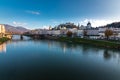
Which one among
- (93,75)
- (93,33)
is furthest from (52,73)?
(93,33)

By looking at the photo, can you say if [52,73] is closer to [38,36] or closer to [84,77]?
[84,77]

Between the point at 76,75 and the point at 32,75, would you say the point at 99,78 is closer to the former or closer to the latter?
the point at 76,75

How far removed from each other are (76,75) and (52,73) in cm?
292

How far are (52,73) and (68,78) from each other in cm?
244

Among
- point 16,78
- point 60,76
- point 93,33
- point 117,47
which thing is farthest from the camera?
point 93,33

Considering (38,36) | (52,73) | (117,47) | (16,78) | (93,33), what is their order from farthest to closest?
(38,36), (93,33), (117,47), (52,73), (16,78)

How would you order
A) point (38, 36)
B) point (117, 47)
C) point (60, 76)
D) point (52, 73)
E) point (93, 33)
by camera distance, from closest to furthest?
1. point (60, 76)
2. point (52, 73)
3. point (117, 47)
4. point (93, 33)
5. point (38, 36)

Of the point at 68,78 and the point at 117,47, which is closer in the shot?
the point at 68,78

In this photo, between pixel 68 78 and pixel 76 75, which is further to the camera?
pixel 76 75

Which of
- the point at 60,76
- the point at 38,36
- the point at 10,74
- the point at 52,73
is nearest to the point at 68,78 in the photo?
the point at 60,76

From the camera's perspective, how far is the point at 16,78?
13688 mm

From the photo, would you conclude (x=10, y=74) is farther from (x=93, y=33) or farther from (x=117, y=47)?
(x=93, y=33)

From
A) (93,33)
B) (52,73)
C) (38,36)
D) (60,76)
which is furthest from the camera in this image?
(38,36)

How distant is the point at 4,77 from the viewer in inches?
550
